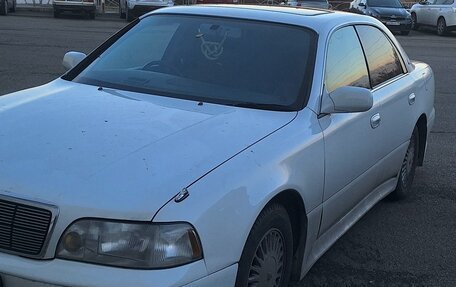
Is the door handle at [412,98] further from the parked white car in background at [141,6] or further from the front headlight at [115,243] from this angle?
the parked white car in background at [141,6]

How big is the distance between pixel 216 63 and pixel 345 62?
3.00ft

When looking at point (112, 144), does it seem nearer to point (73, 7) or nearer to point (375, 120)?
point (375, 120)

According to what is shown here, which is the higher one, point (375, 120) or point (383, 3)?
point (375, 120)

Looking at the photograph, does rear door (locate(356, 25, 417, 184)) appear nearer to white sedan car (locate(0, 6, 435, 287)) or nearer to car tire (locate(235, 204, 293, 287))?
white sedan car (locate(0, 6, 435, 287))

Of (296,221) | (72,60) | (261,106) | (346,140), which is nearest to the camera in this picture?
(296,221)

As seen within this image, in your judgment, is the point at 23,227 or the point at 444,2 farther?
the point at 444,2

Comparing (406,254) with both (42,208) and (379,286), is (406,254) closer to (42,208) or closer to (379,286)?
(379,286)

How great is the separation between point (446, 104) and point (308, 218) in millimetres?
7158

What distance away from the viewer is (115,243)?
246cm

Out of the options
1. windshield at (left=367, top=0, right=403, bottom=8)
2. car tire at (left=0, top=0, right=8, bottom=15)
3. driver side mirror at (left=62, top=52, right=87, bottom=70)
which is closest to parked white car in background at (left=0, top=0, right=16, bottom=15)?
car tire at (left=0, top=0, right=8, bottom=15)

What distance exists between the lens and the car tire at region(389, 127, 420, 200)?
534 centimetres

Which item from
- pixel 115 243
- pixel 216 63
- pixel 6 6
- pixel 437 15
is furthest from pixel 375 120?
pixel 6 6

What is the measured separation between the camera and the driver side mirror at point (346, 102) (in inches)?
143

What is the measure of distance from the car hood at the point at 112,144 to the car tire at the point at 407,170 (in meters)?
2.24
